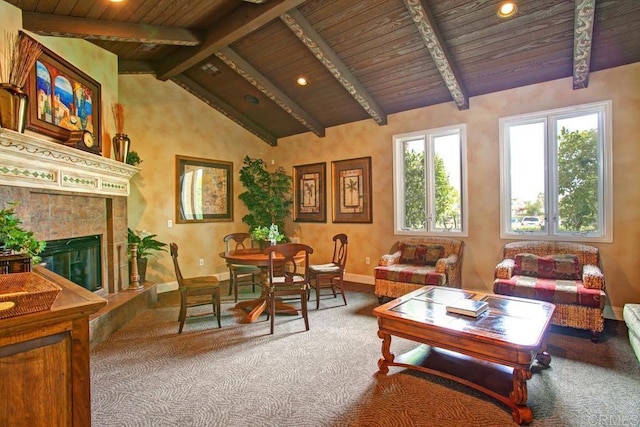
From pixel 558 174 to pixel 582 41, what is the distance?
57.6 inches

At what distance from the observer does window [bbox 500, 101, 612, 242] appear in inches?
147

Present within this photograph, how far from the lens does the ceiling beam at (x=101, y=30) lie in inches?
118

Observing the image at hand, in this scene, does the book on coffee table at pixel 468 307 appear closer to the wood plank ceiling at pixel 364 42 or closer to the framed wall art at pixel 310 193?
the wood plank ceiling at pixel 364 42

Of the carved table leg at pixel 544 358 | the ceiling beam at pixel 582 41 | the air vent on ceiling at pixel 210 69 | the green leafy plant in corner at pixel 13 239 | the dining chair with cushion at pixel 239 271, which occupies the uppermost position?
the air vent on ceiling at pixel 210 69

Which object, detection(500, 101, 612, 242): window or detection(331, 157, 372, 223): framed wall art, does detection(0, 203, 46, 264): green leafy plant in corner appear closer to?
detection(331, 157, 372, 223): framed wall art

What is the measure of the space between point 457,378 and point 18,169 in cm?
365

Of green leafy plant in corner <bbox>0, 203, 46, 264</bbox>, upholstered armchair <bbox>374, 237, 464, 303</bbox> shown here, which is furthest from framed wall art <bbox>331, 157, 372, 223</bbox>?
green leafy plant in corner <bbox>0, 203, 46, 264</bbox>

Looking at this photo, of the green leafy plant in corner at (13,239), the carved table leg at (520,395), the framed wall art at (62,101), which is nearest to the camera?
the green leafy plant in corner at (13,239)

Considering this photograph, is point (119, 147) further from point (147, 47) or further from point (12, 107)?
point (12, 107)

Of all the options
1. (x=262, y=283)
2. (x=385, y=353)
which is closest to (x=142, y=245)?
(x=262, y=283)

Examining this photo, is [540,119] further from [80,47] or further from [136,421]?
[80,47]

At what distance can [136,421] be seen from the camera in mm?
1986

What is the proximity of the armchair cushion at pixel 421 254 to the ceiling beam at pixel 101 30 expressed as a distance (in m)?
3.82

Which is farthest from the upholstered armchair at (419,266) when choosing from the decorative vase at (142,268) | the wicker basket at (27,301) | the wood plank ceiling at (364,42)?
the wicker basket at (27,301)
